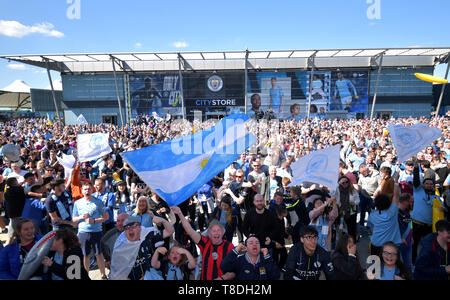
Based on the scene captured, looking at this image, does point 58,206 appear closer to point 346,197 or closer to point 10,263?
point 10,263

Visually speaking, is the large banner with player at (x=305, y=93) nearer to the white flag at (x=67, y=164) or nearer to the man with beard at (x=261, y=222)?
the white flag at (x=67, y=164)

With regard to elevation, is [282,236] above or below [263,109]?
below

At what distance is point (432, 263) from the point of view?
9.66ft

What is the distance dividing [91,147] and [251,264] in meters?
5.96

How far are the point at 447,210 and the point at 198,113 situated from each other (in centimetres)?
3575

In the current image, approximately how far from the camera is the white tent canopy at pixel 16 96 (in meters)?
61.3

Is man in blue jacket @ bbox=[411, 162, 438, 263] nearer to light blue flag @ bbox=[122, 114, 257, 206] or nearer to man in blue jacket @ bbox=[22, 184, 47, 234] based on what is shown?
light blue flag @ bbox=[122, 114, 257, 206]

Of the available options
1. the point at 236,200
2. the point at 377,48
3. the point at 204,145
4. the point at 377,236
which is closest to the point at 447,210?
the point at 377,236

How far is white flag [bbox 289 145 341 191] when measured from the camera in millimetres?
3904

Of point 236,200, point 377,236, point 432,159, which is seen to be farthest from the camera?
point 432,159

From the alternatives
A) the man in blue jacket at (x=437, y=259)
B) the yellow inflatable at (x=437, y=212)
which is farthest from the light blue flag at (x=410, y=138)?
the man in blue jacket at (x=437, y=259)
